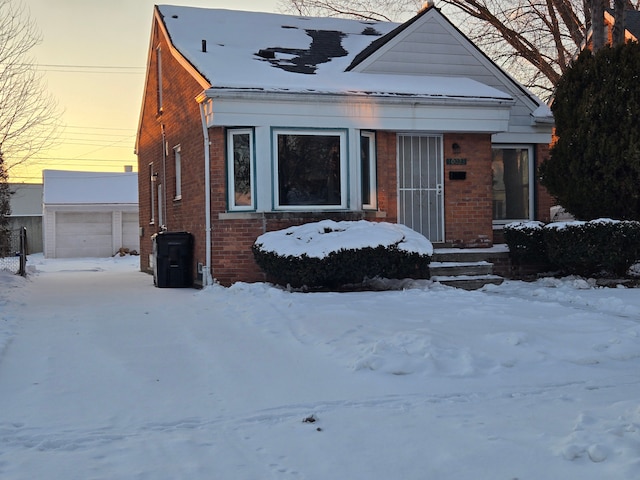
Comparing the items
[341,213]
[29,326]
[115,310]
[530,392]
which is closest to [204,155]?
[341,213]

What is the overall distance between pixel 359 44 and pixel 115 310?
940cm

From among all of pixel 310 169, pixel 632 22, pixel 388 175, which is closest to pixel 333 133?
pixel 310 169

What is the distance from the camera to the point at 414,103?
530 inches

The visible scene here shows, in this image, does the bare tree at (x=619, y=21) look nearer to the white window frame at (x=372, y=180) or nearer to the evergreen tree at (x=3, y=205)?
the white window frame at (x=372, y=180)

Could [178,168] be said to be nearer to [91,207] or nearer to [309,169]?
[309,169]

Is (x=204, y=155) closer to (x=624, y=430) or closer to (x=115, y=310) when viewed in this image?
(x=115, y=310)

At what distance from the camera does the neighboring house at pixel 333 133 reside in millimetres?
12945

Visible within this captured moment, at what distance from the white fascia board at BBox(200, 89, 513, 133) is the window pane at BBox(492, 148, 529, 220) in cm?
214

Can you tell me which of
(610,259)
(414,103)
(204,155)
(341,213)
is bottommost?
(610,259)

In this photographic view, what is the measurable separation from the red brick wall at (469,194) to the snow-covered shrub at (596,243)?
86.5 inches

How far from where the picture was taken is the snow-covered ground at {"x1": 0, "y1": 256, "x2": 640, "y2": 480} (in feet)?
13.3

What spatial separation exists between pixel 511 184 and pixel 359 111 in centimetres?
491

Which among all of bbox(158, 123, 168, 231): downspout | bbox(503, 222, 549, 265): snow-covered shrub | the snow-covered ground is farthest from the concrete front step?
bbox(158, 123, 168, 231): downspout

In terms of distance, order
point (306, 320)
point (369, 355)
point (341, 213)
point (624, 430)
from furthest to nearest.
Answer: point (341, 213), point (306, 320), point (369, 355), point (624, 430)
